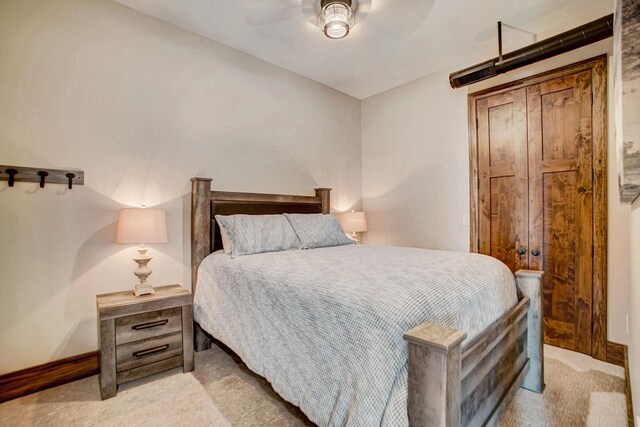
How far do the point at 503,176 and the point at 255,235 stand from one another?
245cm

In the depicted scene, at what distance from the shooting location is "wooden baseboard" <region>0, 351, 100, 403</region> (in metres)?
1.95

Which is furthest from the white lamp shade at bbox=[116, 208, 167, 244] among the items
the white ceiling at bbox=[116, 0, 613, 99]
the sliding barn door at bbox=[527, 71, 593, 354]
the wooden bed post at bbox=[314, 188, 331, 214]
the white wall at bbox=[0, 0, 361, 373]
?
the sliding barn door at bbox=[527, 71, 593, 354]

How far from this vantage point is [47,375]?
2082 millimetres

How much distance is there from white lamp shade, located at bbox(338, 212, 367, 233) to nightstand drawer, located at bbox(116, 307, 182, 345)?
2129mm

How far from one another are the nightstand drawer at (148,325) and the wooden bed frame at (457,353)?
0.44 meters

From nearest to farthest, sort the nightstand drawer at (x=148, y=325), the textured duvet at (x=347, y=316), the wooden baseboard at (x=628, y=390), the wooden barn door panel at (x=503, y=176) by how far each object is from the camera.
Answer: the textured duvet at (x=347, y=316) < the wooden baseboard at (x=628, y=390) < the nightstand drawer at (x=148, y=325) < the wooden barn door panel at (x=503, y=176)

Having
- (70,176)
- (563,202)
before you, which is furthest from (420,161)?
(70,176)

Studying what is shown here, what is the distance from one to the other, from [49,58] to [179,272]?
5.97 ft

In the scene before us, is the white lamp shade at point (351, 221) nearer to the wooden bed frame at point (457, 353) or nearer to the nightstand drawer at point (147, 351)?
the wooden bed frame at point (457, 353)

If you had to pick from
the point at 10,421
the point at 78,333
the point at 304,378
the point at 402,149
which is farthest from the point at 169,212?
the point at 402,149

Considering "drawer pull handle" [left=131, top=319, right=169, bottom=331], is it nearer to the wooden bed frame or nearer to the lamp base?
the lamp base

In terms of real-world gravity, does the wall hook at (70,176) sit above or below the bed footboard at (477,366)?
above

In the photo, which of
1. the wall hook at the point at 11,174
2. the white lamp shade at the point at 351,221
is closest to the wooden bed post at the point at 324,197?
the white lamp shade at the point at 351,221

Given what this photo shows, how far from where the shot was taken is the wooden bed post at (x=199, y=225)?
8.77 feet
